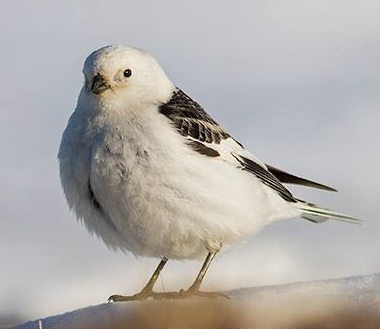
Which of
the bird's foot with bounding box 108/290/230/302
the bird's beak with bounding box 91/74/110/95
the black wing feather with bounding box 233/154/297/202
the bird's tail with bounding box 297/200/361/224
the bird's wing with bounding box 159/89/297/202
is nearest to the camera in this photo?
the bird's foot with bounding box 108/290/230/302

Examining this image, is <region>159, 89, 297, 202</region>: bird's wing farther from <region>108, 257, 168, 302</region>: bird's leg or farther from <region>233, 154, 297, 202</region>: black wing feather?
<region>108, 257, 168, 302</region>: bird's leg

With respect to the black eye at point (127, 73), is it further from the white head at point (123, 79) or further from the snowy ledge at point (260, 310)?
the snowy ledge at point (260, 310)

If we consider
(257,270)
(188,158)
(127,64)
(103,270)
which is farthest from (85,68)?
(103,270)

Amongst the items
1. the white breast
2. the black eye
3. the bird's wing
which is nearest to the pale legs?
the white breast

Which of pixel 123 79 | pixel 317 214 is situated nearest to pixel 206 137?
pixel 123 79

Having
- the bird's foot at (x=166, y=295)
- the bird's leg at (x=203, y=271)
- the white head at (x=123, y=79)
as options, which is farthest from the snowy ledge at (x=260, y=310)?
the white head at (x=123, y=79)

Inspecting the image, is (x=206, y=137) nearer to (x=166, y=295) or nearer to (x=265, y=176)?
(x=265, y=176)
